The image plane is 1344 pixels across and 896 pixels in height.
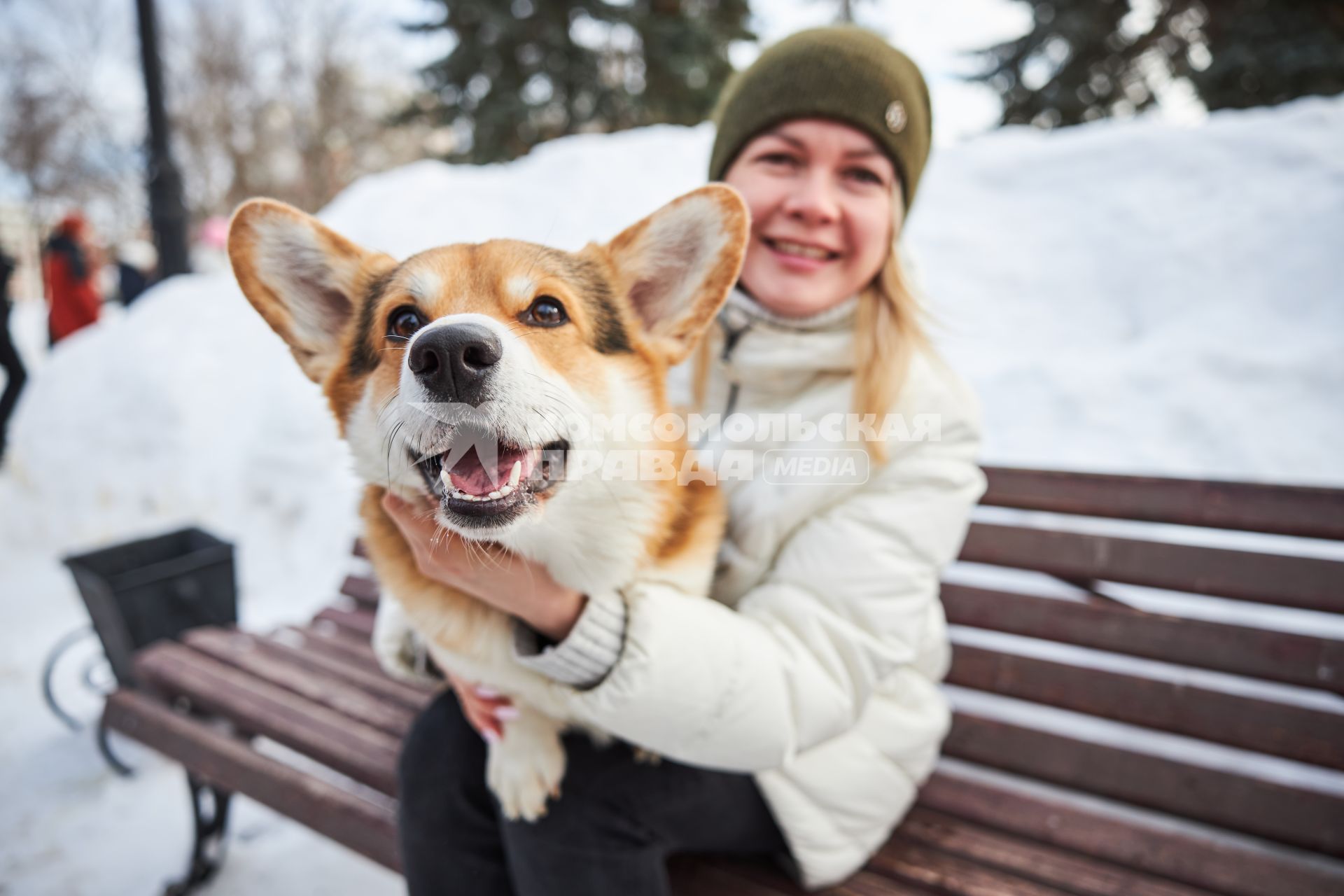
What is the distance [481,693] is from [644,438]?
0.58 m

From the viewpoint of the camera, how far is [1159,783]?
5.49ft

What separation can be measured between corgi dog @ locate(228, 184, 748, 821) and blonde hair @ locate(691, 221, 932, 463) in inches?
15.4

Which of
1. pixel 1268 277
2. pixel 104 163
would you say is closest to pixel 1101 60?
pixel 1268 277

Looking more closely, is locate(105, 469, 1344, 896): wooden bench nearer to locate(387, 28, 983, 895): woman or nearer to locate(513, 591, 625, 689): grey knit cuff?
locate(387, 28, 983, 895): woman

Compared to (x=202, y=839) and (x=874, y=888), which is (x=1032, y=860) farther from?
(x=202, y=839)

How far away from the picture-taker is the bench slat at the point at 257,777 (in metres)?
1.67

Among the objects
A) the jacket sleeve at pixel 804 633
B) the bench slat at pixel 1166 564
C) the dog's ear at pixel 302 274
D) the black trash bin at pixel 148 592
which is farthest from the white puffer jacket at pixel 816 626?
the black trash bin at pixel 148 592

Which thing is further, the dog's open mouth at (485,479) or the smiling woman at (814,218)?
the smiling woman at (814,218)

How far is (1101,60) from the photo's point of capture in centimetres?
790

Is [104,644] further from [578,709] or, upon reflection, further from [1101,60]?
[1101,60]

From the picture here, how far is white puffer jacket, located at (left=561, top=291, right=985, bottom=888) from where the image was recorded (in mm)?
1230

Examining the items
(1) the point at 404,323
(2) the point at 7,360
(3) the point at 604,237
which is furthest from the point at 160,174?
(1) the point at 404,323

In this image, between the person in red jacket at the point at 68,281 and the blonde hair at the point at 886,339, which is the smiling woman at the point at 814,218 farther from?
the person in red jacket at the point at 68,281

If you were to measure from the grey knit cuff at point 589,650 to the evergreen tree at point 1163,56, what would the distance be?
28.1ft
